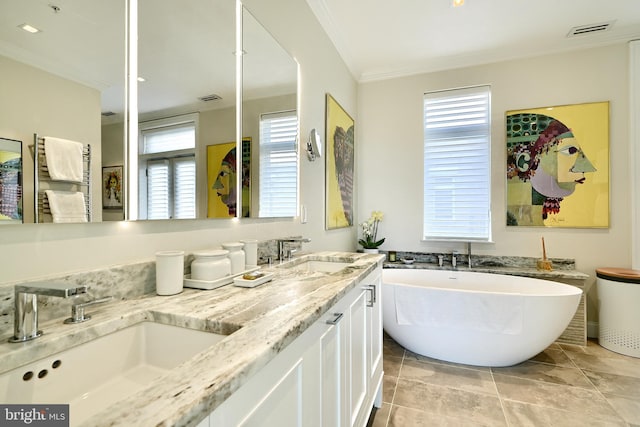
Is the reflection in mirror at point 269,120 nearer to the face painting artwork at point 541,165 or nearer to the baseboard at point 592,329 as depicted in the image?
the face painting artwork at point 541,165

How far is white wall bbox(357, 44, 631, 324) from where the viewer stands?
291 centimetres

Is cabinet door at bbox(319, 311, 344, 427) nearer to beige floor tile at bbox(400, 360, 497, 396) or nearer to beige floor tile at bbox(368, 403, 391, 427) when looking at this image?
beige floor tile at bbox(368, 403, 391, 427)

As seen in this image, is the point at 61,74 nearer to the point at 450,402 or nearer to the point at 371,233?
the point at 450,402

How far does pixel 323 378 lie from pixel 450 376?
5.68ft

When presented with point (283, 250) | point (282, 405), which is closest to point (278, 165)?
point (283, 250)

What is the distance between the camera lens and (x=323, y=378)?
1001 mm

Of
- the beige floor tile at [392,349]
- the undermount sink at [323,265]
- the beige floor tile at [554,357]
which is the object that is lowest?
the beige floor tile at [392,349]

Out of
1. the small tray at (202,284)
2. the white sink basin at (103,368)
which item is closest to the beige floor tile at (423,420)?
the small tray at (202,284)

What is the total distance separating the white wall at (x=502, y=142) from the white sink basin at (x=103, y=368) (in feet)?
10.1

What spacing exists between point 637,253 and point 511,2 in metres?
2.59

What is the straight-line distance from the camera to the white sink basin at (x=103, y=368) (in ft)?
2.04

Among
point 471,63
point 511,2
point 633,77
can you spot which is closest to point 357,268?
point 511,2

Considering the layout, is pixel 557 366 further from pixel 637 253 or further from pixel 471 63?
pixel 471 63

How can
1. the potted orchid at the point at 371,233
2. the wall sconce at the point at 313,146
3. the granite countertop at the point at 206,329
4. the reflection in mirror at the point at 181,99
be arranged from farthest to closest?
1. the potted orchid at the point at 371,233
2. the wall sconce at the point at 313,146
3. the reflection in mirror at the point at 181,99
4. the granite countertop at the point at 206,329
